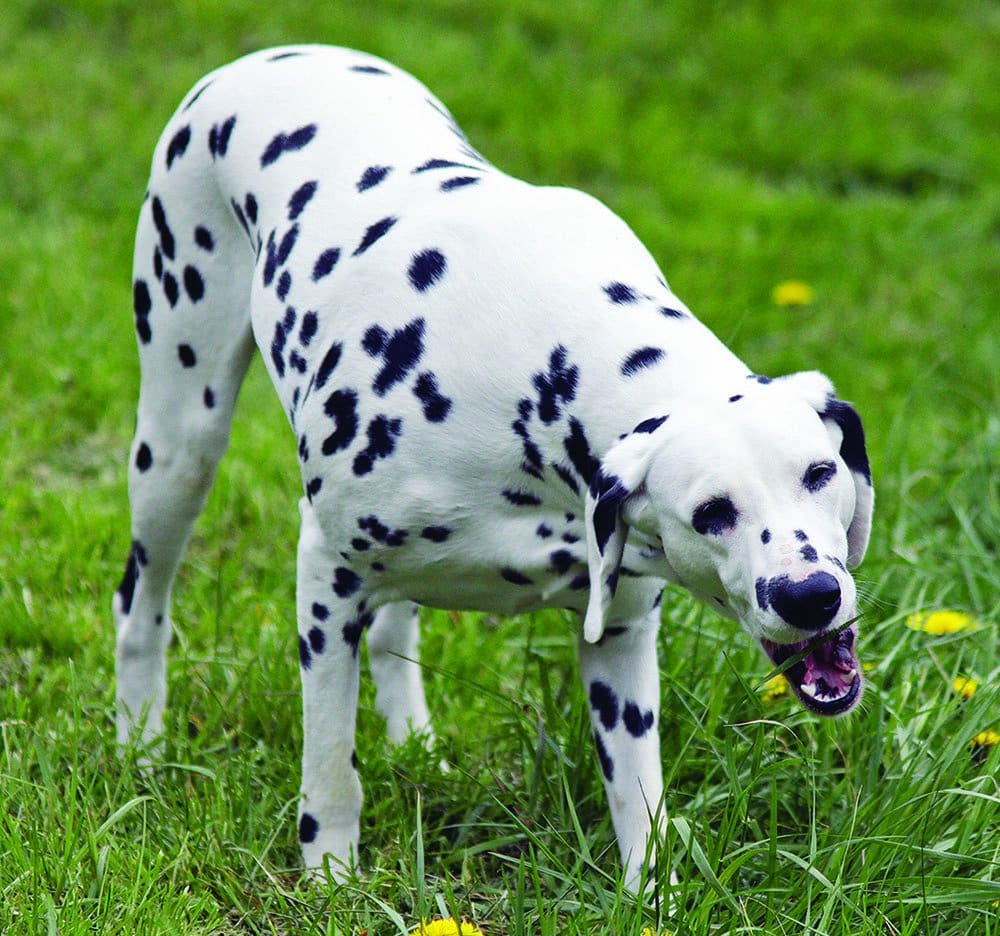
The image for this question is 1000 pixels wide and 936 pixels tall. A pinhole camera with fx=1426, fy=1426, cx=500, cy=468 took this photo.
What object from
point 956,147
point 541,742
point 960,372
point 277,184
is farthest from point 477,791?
point 956,147

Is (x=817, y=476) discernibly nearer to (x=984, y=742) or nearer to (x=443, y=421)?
(x=443, y=421)

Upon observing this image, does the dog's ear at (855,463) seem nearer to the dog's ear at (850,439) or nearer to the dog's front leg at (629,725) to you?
the dog's ear at (850,439)

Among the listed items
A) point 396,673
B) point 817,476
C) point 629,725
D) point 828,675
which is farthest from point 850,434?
point 396,673

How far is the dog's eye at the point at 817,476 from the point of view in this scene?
92.1 inches

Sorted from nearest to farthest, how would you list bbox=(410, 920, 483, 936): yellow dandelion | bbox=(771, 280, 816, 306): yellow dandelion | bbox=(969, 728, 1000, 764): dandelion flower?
bbox=(410, 920, 483, 936): yellow dandelion → bbox=(969, 728, 1000, 764): dandelion flower → bbox=(771, 280, 816, 306): yellow dandelion

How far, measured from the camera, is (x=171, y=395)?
3.54 meters

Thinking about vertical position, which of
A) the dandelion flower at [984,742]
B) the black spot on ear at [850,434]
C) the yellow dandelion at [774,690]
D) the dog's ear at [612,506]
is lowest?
the yellow dandelion at [774,690]

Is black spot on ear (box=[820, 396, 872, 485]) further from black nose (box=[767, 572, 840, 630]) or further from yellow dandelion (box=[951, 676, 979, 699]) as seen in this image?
yellow dandelion (box=[951, 676, 979, 699])

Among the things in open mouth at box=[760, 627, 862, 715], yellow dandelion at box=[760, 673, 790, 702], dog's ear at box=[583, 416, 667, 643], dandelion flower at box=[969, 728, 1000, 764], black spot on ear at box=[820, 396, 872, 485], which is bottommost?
yellow dandelion at box=[760, 673, 790, 702]

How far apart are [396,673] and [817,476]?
1.63m

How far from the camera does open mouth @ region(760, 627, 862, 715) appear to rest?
243 cm

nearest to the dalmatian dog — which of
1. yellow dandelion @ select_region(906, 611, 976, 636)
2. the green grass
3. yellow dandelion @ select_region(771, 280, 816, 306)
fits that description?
the green grass

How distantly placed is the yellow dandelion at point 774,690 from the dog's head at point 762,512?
91 centimetres

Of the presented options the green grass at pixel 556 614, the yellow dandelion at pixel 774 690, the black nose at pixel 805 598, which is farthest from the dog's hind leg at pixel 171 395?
the black nose at pixel 805 598
